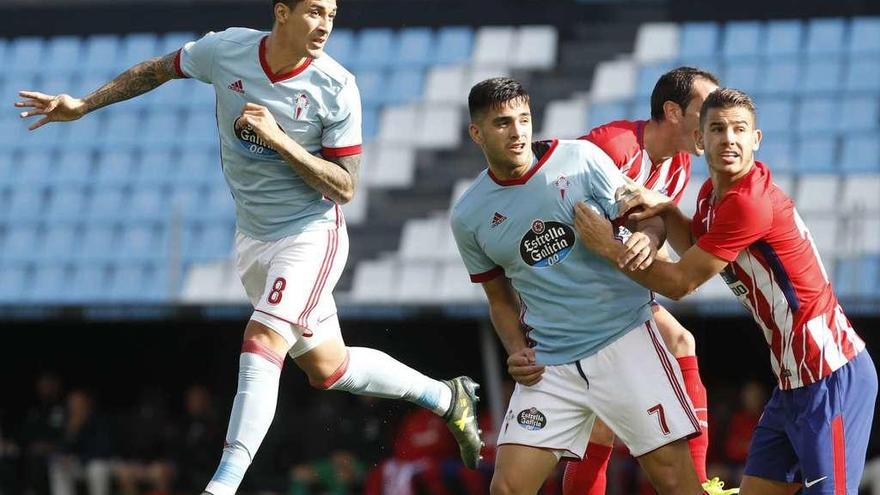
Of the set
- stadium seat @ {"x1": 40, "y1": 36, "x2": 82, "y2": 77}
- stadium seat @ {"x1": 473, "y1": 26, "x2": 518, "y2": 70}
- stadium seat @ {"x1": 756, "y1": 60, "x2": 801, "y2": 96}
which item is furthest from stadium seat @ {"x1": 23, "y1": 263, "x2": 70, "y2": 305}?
stadium seat @ {"x1": 756, "y1": 60, "x2": 801, "y2": 96}

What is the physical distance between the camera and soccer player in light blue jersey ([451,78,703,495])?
605cm

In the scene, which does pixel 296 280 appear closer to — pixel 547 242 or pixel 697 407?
pixel 547 242

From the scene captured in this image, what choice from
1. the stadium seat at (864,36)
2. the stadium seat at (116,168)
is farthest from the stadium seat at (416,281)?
the stadium seat at (864,36)

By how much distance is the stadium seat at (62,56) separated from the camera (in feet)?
58.3

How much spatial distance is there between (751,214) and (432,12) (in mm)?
11766

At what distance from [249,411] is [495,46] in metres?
10.8

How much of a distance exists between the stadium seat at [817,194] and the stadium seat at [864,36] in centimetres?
186

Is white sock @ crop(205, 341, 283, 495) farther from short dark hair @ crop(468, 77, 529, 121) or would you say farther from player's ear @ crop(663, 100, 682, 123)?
player's ear @ crop(663, 100, 682, 123)

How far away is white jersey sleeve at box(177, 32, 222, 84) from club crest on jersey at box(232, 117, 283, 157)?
29cm

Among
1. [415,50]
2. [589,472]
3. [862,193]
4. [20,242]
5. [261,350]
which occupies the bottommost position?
[20,242]

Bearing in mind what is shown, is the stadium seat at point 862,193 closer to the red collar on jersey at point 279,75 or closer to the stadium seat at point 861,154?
the stadium seat at point 861,154

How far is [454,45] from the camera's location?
16609 mm

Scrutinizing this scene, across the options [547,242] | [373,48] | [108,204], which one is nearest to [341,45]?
[373,48]

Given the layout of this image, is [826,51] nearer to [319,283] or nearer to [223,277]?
[223,277]
